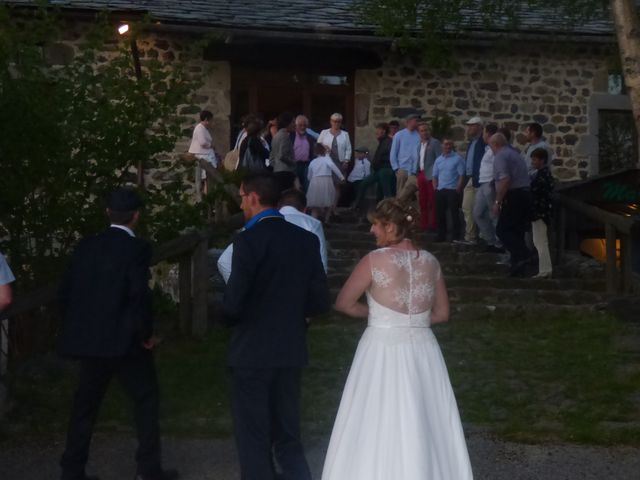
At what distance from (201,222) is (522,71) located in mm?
9942

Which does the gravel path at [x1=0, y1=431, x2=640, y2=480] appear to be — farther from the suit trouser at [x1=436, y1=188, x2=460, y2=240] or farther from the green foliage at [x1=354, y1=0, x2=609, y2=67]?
the suit trouser at [x1=436, y1=188, x2=460, y2=240]

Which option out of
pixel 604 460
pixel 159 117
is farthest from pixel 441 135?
pixel 604 460

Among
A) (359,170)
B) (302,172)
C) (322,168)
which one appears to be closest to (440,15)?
(322,168)

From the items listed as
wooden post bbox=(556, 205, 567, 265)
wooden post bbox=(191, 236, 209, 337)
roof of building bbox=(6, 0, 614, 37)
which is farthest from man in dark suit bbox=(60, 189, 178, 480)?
roof of building bbox=(6, 0, 614, 37)

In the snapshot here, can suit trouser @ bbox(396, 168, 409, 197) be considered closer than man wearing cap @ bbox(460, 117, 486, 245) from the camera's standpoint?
No

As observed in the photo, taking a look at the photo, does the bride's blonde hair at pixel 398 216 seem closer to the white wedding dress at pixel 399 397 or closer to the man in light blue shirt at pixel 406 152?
the white wedding dress at pixel 399 397

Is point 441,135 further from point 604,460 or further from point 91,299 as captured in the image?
point 91,299

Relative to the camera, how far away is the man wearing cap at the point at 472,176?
553 inches

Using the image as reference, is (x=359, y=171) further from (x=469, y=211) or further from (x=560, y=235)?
(x=560, y=235)

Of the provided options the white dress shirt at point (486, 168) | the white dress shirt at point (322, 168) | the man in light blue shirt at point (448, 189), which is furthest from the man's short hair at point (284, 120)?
the white dress shirt at point (486, 168)

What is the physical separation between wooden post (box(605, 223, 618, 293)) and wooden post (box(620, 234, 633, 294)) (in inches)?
3.4

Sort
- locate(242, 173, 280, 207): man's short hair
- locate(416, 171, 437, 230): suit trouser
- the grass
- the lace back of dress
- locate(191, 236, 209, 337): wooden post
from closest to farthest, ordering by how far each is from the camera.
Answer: the lace back of dress < locate(242, 173, 280, 207): man's short hair < the grass < locate(191, 236, 209, 337): wooden post < locate(416, 171, 437, 230): suit trouser

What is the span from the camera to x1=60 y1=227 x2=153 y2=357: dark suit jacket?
244 inches

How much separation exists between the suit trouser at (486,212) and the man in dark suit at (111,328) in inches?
291
